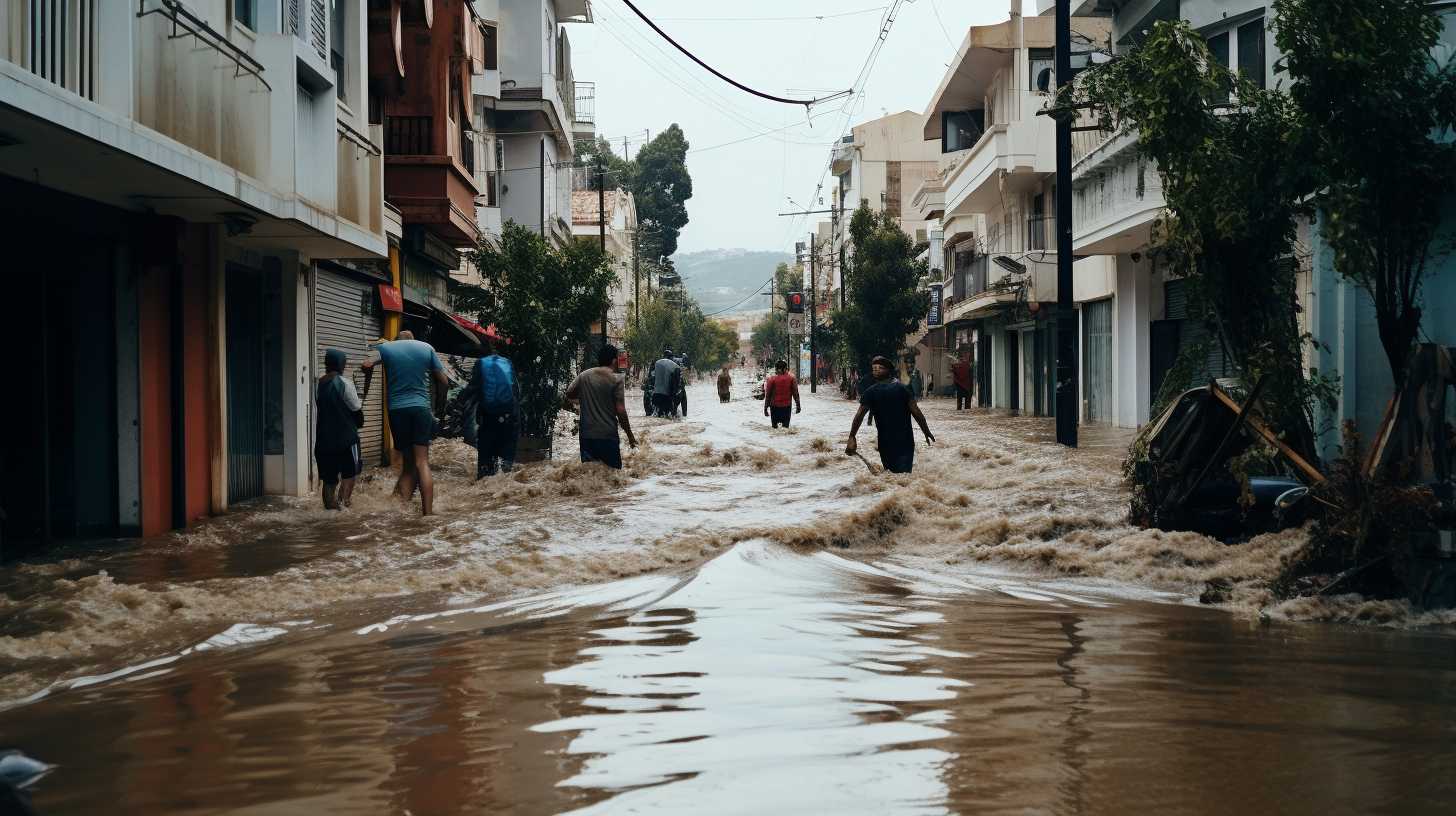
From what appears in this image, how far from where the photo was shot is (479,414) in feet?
55.3

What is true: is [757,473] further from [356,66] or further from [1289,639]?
[1289,639]

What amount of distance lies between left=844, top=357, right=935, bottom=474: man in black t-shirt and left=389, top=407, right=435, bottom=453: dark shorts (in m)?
4.51

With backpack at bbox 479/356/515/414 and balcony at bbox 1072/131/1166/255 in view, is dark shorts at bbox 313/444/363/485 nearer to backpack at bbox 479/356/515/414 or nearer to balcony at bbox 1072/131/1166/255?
backpack at bbox 479/356/515/414

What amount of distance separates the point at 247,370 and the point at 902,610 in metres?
10.6

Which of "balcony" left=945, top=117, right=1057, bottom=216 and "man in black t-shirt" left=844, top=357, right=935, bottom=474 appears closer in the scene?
"man in black t-shirt" left=844, top=357, right=935, bottom=474

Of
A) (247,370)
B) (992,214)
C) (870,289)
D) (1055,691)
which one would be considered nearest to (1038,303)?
(992,214)

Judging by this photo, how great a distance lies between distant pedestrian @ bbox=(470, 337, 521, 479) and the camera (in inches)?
640

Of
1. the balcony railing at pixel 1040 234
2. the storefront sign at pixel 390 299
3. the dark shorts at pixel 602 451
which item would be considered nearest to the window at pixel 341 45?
the storefront sign at pixel 390 299

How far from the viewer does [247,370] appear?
52.6 ft

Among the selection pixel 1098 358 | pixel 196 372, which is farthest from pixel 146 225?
pixel 1098 358

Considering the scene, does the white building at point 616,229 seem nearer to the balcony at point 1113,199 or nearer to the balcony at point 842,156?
the balcony at point 842,156

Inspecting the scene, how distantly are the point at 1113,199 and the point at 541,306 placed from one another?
12.7 metres

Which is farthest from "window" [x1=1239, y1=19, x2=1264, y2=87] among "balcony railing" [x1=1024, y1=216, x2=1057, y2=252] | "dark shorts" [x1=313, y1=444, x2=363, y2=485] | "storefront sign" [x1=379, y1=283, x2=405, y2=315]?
"balcony railing" [x1=1024, y1=216, x2=1057, y2=252]

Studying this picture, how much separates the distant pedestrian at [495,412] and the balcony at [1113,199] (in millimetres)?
12625
